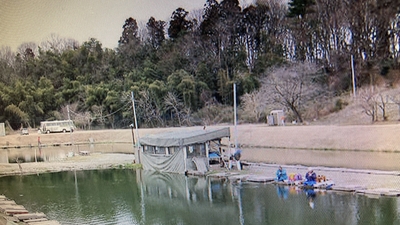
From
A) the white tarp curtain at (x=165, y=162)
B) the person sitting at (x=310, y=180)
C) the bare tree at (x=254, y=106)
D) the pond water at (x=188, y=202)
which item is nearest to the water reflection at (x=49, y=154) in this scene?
the white tarp curtain at (x=165, y=162)

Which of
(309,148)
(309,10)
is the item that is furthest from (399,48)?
(309,148)

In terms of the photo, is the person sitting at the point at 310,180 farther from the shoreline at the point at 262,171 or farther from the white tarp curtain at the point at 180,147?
the white tarp curtain at the point at 180,147

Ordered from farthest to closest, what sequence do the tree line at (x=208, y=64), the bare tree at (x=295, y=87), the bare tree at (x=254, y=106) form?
the bare tree at (x=254, y=106) → the tree line at (x=208, y=64) → the bare tree at (x=295, y=87)

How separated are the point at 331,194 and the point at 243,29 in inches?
1036

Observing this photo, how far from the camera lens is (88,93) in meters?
34.4

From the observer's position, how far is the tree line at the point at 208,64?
981 inches

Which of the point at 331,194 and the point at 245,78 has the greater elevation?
the point at 245,78

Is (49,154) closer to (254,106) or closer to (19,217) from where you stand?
(254,106)

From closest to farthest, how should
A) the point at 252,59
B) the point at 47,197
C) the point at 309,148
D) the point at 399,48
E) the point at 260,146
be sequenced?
the point at 47,197, the point at 309,148, the point at 260,146, the point at 399,48, the point at 252,59

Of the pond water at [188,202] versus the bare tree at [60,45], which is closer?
the pond water at [188,202]

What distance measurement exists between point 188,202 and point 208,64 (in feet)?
82.6

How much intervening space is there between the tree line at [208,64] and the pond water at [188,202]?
12870mm

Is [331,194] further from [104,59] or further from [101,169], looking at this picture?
[104,59]

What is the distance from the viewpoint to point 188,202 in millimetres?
9234
